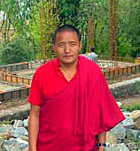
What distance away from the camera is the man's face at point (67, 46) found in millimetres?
1872

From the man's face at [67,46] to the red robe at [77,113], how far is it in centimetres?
7

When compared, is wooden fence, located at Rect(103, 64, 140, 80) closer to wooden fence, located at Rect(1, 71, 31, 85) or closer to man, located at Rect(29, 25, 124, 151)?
wooden fence, located at Rect(1, 71, 31, 85)

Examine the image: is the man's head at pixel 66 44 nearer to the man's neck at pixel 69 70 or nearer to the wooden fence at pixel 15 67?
the man's neck at pixel 69 70

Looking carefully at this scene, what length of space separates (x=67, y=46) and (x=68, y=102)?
0.32 m

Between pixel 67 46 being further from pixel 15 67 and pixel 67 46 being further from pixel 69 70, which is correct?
pixel 15 67

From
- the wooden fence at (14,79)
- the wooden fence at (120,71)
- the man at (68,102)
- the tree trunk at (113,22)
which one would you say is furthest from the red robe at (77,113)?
the tree trunk at (113,22)

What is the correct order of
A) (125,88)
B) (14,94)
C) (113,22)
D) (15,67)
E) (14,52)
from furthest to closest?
(14,52)
(15,67)
(113,22)
(14,94)
(125,88)

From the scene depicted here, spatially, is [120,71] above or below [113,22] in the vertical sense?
below

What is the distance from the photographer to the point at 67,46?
6.14 ft

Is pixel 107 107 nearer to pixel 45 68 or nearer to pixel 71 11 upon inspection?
pixel 45 68

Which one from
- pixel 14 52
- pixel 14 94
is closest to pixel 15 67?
pixel 14 52

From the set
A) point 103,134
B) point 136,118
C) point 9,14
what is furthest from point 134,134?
point 9,14

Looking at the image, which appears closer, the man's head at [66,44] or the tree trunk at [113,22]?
the man's head at [66,44]

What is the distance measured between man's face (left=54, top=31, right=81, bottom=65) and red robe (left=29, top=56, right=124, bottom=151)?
7cm
